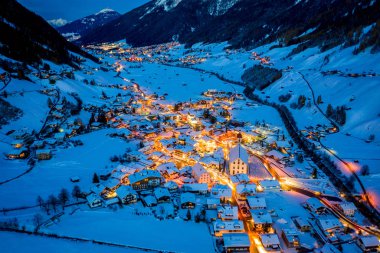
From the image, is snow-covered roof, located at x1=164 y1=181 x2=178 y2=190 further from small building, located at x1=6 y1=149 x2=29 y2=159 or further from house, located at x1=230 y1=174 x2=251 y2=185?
small building, located at x1=6 y1=149 x2=29 y2=159

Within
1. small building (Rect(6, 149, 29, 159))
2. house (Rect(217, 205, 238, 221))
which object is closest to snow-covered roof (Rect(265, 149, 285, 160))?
house (Rect(217, 205, 238, 221))

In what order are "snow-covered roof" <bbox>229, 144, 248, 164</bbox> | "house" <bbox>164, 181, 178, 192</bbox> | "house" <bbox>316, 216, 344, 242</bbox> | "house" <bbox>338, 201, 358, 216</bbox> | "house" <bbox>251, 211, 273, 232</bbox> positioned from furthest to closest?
"snow-covered roof" <bbox>229, 144, 248, 164</bbox> < "house" <bbox>164, 181, 178, 192</bbox> < "house" <bbox>338, 201, 358, 216</bbox> < "house" <bbox>251, 211, 273, 232</bbox> < "house" <bbox>316, 216, 344, 242</bbox>

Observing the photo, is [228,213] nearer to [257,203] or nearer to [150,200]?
[257,203]

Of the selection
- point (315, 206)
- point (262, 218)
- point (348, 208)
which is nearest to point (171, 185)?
point (262, 218)

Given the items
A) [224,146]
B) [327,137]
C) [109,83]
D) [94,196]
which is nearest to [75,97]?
[109,83]

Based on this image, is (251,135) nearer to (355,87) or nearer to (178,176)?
(178,176)

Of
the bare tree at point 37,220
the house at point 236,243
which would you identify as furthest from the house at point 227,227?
the bare tree at point 37,220
